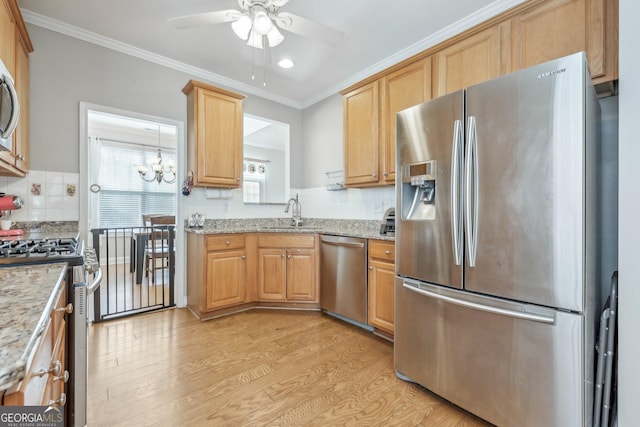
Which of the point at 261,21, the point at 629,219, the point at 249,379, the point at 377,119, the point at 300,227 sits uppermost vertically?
the point at 261,21

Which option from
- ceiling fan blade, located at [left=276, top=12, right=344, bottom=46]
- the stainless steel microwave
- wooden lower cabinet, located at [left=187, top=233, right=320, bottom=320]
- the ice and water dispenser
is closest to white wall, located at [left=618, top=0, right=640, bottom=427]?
the ice and water dispenser

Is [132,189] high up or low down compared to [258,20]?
down

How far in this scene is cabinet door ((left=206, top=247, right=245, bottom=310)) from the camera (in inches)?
114

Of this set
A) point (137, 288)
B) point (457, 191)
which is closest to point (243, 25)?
point (457, 191)

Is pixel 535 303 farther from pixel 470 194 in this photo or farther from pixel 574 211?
pixel 470 194

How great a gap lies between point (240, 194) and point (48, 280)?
2812 mm

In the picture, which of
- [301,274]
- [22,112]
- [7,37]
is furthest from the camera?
[301,274]

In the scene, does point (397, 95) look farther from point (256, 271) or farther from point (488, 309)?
point (256, 271)

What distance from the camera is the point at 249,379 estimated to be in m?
1.91

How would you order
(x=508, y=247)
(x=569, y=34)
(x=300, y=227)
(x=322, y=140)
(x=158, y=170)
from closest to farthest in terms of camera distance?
(x=508, y=247)
(x=569, y=34)
(x=300, y=227)
(x=322, y=140)
(x=158, y=170)

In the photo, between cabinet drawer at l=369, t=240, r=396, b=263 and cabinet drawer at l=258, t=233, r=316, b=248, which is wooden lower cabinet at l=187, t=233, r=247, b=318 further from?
cabinet drawer at l=369, t=240, r=396, b=263

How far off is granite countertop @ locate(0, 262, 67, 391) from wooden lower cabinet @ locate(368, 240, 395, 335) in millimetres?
1978

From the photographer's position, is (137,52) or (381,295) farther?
(137,52)

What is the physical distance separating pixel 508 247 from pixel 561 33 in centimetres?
138
